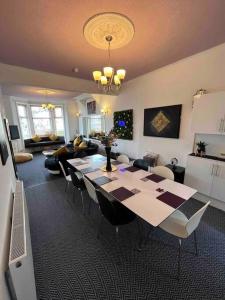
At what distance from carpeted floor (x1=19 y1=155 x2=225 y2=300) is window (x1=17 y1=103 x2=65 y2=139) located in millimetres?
6546

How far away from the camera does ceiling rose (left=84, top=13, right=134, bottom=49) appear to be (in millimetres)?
1646

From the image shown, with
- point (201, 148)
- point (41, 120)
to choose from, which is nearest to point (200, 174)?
point (201, 148)

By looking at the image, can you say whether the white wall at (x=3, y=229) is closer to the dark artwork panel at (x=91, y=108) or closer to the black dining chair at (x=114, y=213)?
the black dining chair at (x=114, y=213)

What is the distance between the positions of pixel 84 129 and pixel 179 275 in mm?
7338

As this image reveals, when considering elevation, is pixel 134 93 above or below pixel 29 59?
below

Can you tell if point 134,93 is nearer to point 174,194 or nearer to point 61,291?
point 174,194

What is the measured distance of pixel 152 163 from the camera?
145 inches

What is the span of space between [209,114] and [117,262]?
2722mm

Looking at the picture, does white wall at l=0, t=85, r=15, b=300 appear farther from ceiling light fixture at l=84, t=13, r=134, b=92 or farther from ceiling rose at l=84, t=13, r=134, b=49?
ceiling rose at l=84, t=13, r=134, b=49

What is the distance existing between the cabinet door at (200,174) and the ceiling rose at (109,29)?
2.39 meters

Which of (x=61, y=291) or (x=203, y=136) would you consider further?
(x=203, y=136)

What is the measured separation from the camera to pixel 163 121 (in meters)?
3.42

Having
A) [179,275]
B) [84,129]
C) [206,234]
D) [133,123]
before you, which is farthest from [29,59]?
[84,129]

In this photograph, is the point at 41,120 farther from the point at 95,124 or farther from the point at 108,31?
the point at 108,31
